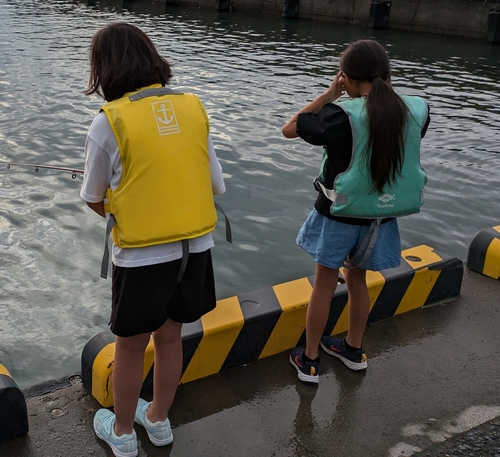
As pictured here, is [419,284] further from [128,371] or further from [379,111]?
[128,371]

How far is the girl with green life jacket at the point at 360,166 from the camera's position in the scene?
3141mm

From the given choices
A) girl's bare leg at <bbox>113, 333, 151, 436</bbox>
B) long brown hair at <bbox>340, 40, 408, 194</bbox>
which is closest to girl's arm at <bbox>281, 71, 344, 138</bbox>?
long brown hair at <bbox>340, 40, 408, 194</bbox>

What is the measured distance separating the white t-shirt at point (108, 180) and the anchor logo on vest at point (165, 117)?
0.18m

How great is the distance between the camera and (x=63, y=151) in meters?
9.30

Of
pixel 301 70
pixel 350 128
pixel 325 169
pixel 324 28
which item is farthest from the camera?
pixel 324 28

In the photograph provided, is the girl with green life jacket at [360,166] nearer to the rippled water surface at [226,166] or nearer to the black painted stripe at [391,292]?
the black painted stripe at [391,292]

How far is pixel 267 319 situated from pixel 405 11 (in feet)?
82.3

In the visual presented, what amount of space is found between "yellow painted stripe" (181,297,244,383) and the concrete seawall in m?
22.5

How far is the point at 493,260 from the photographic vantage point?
5.12 metres

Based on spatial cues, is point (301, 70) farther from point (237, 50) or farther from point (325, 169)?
point (325, 169)

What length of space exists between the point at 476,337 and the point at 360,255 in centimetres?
137

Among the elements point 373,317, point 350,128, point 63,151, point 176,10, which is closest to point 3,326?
point 373,317

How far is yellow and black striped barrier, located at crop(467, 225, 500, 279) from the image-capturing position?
5121mm

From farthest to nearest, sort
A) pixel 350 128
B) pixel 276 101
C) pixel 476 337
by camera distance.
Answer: pixel 276 101, pixel 476 337, pixel 350 128
